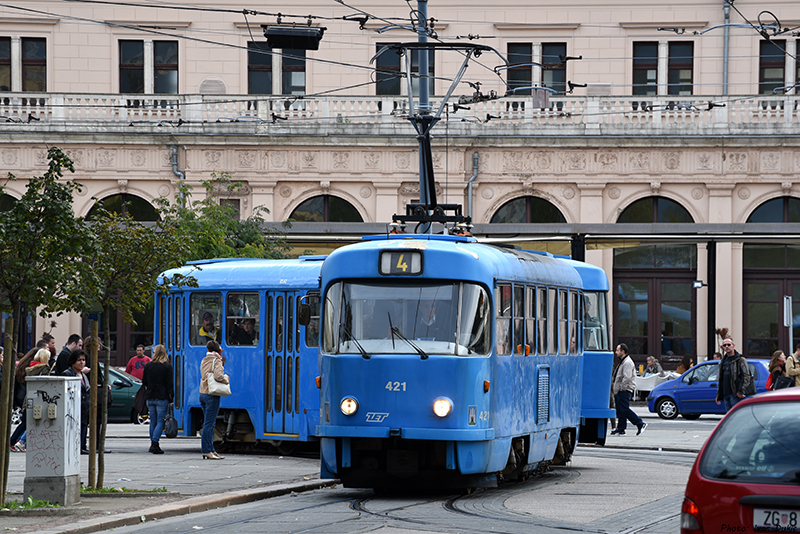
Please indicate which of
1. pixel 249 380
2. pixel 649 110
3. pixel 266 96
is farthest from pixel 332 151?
pixel 249 380

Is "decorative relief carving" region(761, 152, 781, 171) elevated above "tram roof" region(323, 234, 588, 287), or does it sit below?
above

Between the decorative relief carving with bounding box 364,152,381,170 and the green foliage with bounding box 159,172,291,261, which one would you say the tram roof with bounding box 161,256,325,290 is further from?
the decorative relief carving with bounding box 364,152,381,170

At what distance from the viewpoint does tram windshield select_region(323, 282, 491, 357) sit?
1320cm

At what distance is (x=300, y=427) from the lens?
18531 millimetres

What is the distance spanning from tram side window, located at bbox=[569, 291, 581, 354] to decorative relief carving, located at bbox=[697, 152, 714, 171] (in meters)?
18.9

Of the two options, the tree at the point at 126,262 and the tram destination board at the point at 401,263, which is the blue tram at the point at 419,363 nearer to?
the tram destination board at the point at 401,263

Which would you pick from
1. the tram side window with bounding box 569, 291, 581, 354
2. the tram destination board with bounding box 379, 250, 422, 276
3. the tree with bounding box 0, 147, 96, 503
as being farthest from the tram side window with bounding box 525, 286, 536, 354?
the tree with bounding box 0, 147, 96, 503

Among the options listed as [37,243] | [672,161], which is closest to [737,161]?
[672,161]

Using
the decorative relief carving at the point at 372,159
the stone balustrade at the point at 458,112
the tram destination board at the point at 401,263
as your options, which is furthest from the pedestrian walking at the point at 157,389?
the decorative relief carving at the point at 372,159

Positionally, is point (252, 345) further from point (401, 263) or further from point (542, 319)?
point (401, 263)

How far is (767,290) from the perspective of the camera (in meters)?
35.8

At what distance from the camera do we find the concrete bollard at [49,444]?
39.0ft

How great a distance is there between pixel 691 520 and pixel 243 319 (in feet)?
43.4

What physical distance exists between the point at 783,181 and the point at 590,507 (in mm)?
24215
